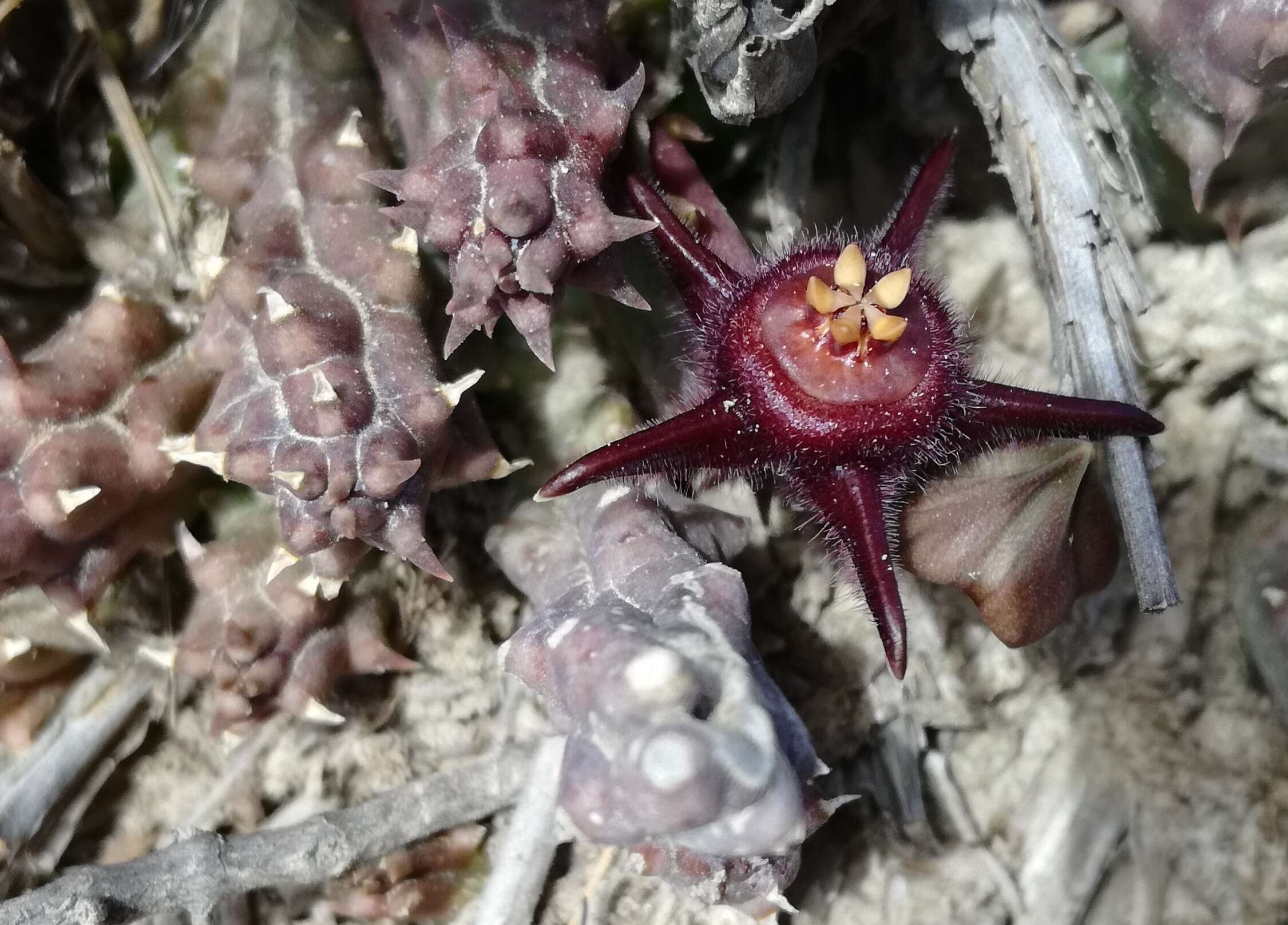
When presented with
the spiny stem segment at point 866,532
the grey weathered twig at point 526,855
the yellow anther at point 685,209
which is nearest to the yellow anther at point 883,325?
the spiny stem segment at point 866,532

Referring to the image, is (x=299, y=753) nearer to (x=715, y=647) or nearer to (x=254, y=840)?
(x=254, y=840)

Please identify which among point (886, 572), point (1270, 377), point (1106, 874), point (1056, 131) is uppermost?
point (1056, 131)

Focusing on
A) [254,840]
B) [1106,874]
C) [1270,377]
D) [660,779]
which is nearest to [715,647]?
[660,779]

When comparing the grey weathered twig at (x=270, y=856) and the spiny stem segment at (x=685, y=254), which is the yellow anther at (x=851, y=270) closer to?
the spiny stem segment at (x=685, y=254)

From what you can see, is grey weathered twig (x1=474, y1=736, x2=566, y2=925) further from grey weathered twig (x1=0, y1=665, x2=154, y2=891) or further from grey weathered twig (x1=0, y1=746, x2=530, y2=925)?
grey weathered twig (x1=0, y1=665, x2=154, y2=891)

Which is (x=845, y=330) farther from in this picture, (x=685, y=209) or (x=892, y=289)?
(x=685, y=209)

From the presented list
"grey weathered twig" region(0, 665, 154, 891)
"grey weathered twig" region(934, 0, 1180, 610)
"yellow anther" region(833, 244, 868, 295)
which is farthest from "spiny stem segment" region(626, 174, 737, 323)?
"grey weathered twig" region(0, 665, 154, 891)
